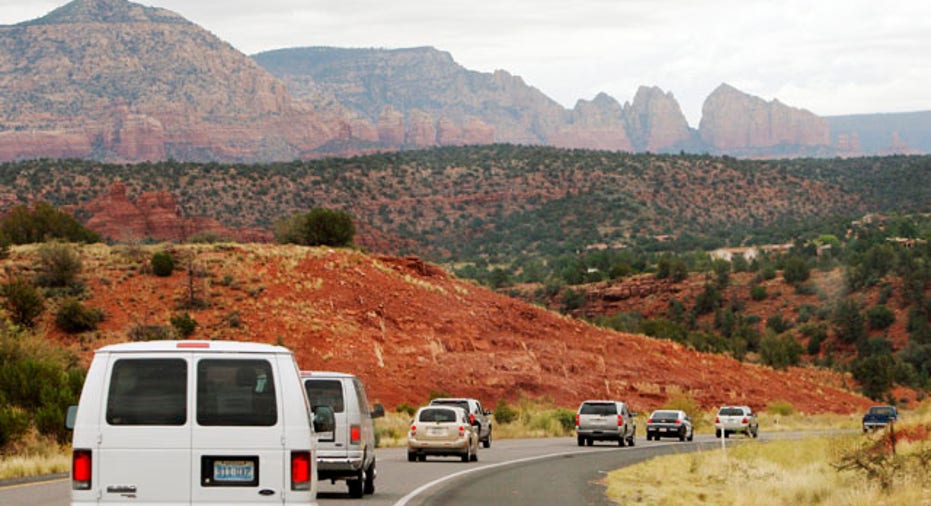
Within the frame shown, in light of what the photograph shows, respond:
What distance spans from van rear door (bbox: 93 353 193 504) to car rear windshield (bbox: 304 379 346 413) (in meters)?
9.05

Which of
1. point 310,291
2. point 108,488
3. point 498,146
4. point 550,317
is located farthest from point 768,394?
point 498,146

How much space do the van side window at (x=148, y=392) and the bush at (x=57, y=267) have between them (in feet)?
170

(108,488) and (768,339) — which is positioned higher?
(108,488)

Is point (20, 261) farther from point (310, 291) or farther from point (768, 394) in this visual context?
point (768, 394)

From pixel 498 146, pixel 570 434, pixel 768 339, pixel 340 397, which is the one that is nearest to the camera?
pixel 340 397

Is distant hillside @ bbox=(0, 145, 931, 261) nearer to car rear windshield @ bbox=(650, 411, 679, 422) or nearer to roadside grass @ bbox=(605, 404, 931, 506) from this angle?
car rear windshield @ bbox=(650, 411, 679, 422)

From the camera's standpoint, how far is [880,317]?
285 ft

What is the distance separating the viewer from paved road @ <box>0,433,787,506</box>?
803 inches

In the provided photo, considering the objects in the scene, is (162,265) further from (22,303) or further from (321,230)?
(321,230)

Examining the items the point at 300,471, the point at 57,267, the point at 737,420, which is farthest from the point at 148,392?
the point at 57,267

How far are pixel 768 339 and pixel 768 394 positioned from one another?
662 inches

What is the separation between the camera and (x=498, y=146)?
147250 millimetres

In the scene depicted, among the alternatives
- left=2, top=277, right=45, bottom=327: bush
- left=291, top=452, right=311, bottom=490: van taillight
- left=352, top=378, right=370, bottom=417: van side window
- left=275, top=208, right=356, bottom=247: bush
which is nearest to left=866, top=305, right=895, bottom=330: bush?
left=275, top=208, right=356, bottom=247: bush

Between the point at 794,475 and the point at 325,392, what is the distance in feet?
27.0
